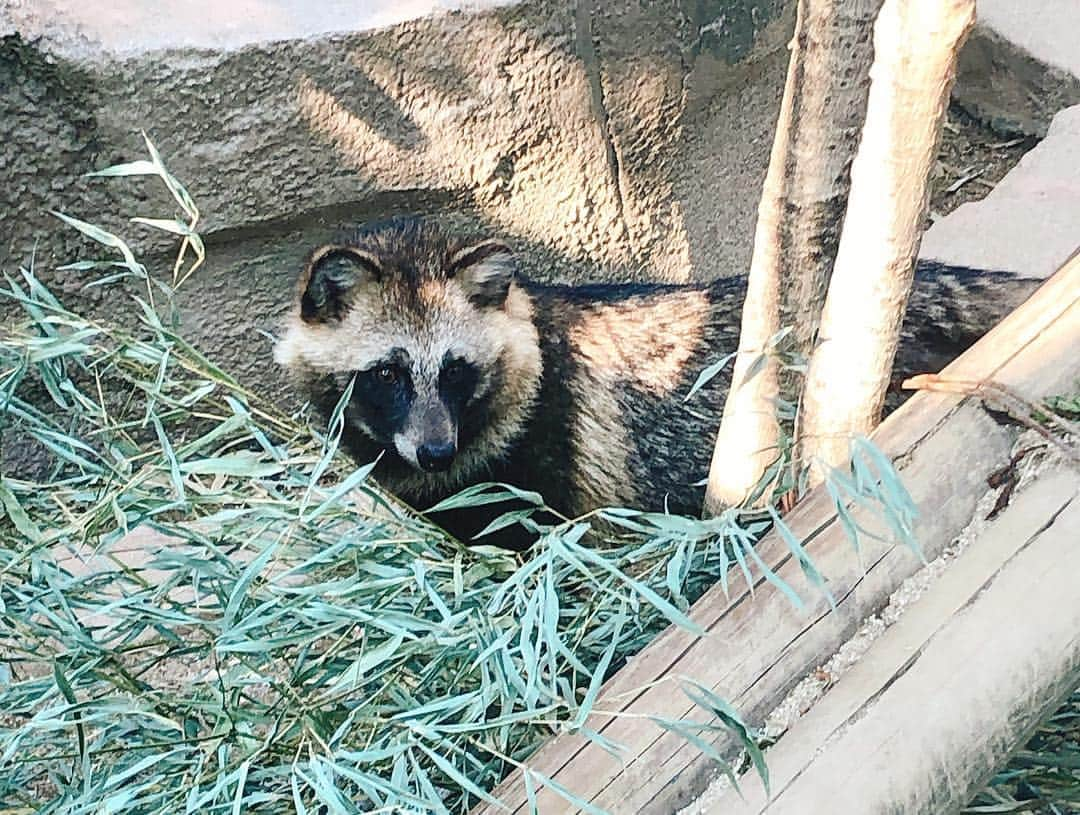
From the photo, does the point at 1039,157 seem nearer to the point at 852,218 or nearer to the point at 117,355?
the point at 852,218

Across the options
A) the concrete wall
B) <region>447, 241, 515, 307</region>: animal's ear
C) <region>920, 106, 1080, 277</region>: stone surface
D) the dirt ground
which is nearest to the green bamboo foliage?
<region>447, 241, 515, 307</region>: animal's ear

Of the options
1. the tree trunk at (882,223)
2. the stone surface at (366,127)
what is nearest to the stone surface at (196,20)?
the stone surface at (366,127)

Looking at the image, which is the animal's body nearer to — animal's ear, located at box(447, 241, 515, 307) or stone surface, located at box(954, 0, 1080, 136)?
animal's ear, located at box(447, 241, 515, 307)

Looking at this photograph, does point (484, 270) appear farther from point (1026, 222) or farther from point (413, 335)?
point (1026, 222)

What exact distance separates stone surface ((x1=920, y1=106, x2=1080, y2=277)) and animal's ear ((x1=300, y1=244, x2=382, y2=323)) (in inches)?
64.7

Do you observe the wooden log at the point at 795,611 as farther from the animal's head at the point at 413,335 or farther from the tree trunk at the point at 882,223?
the animal's head at the point at 413,335

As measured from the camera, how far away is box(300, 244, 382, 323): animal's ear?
2.90 metres

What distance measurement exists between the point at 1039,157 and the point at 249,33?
7.75 ft

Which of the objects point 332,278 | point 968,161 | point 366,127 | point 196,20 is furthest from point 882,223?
point 968,161

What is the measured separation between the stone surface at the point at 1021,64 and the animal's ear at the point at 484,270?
85.1 inches

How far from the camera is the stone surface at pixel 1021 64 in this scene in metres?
4.28

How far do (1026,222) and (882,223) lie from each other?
6.93ft

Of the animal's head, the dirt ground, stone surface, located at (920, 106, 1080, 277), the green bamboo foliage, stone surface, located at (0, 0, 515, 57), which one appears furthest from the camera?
the dirt ground

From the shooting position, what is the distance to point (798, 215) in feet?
6.69
